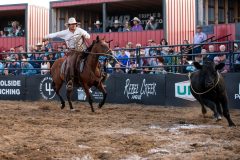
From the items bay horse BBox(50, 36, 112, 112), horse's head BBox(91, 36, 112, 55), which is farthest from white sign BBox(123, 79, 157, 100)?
horse's head BBox(91, 36, 112, 55)

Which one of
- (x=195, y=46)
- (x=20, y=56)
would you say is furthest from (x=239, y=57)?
(x=20, y=56)

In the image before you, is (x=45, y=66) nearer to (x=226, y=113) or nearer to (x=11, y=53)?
(x=11, y=53)

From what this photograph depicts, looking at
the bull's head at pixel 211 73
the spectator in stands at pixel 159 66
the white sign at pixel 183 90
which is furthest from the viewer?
the spectator in stands at pixel 159 66

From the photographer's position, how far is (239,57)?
40.3 ft

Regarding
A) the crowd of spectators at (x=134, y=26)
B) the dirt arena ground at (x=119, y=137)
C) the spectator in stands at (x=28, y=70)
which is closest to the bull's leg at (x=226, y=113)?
the dirt arena ground at (x=119, y=137)

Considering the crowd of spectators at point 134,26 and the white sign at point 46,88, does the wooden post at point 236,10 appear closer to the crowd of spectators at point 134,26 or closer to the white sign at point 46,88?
the crowd of spectators at point 134,26

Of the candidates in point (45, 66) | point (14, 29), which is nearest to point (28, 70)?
point (45, 66)

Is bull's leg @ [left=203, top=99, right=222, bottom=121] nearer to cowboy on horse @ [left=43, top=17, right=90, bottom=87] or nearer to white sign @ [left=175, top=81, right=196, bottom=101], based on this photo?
white sign @ [left=175, top=81, right=196, bottom=101]

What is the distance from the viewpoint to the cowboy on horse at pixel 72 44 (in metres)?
12.6

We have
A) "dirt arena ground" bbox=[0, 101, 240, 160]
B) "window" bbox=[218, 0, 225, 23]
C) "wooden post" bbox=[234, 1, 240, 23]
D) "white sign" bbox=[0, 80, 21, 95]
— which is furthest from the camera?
"wooden post" bbox=[234, 1, 240, 23]

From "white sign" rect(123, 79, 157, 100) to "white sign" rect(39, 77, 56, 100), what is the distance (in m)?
3.11

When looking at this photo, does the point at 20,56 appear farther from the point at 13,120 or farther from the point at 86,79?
the point at 13,120

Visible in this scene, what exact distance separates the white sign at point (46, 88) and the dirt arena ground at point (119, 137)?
556cm

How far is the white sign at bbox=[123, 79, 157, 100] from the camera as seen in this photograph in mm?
14061
